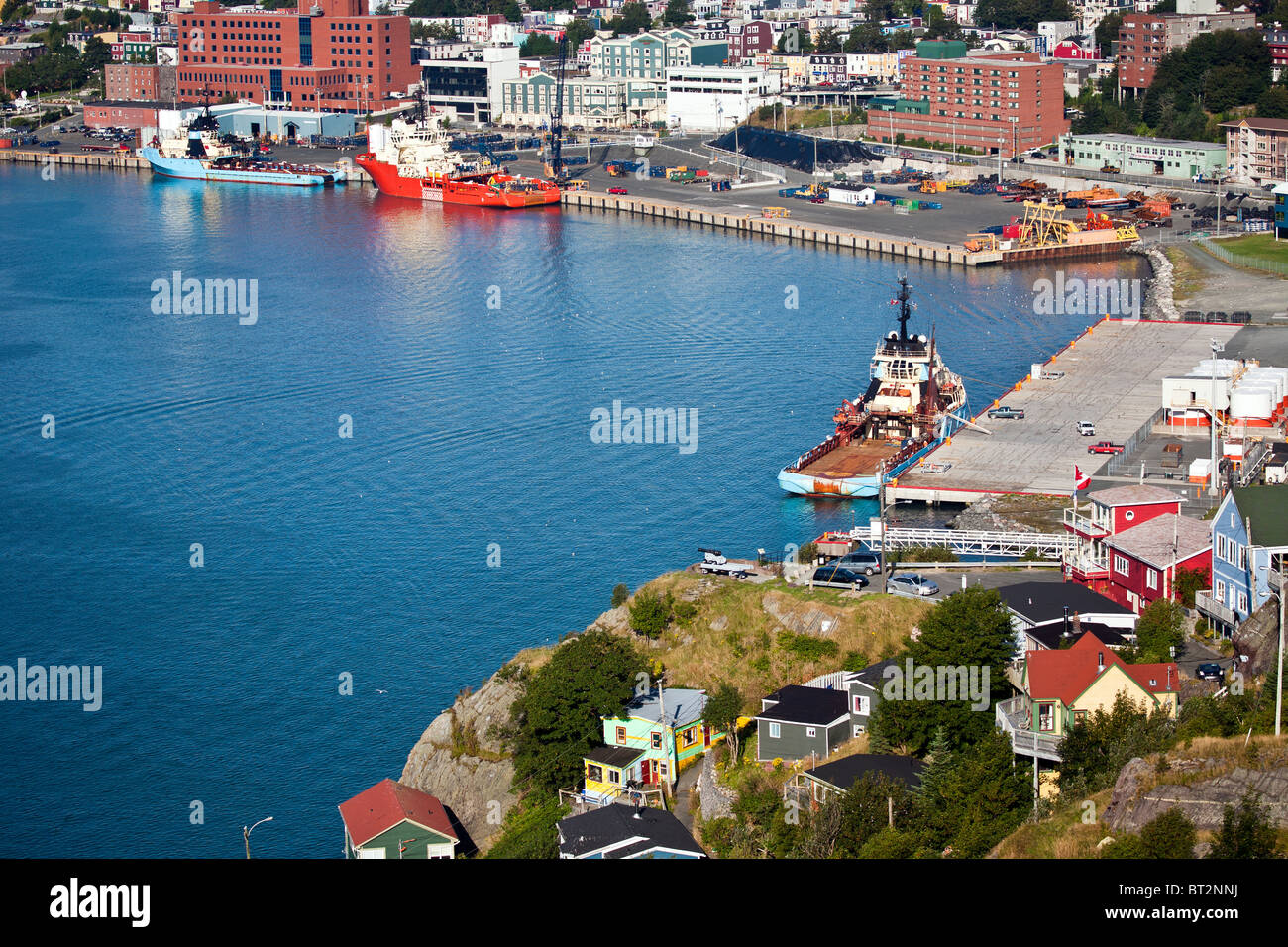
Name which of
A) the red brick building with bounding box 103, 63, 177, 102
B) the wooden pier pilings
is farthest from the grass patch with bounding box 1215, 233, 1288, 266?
the red brick building with bounding box 103, 63, 177, 102

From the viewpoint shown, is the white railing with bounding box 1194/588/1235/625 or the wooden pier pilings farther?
the wooden pier pilings

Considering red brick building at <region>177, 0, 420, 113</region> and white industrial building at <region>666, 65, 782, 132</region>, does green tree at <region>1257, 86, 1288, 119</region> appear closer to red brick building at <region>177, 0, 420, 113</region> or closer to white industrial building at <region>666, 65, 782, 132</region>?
white industrial building at <region>666, 65, 782, 132</region>

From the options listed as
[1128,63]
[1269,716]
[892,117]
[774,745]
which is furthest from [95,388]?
[1128,63]

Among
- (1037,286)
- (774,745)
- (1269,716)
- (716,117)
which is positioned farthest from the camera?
(716,117)

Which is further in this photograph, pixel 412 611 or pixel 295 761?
pixel 412 611

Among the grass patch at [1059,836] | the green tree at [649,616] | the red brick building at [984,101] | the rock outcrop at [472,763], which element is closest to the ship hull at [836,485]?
the green tree at [649,616]
